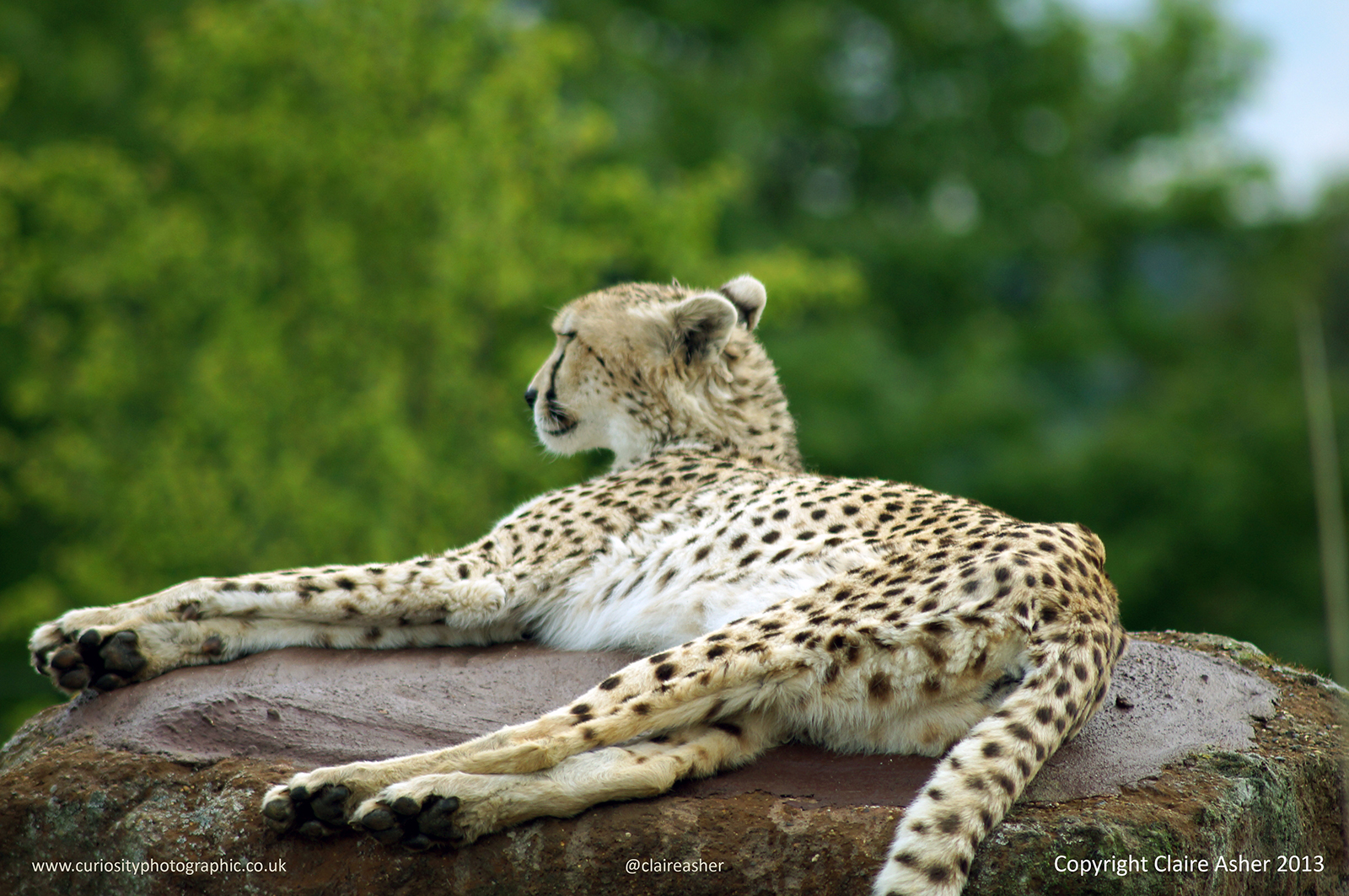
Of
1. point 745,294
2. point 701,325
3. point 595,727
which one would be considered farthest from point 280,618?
point 745,294

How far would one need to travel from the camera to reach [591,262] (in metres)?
12.8

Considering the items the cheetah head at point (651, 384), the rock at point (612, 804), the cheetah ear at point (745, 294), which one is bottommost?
the rock at point (612, 804)

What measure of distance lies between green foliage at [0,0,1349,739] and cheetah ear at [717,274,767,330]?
18.5 feet

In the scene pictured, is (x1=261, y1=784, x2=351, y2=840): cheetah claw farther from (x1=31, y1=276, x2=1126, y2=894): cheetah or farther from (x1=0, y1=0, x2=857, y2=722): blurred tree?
(x1=0, y1=0, x2=857, y2=722): blurred tree

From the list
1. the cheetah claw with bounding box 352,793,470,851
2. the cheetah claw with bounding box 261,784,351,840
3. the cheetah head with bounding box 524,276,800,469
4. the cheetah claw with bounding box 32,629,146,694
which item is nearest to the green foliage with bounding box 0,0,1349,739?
the cheetah head with bounding box 524,276,800,469

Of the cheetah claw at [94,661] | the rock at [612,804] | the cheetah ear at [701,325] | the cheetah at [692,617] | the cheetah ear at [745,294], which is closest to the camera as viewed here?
the rock at [612,804]

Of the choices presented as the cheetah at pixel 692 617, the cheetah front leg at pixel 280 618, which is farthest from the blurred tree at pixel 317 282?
the cheetah front leg at pixel 280 618

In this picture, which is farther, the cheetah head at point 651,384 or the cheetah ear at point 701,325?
the cheetah head at point 651,384

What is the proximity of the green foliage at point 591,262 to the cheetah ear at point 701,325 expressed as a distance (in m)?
5.98

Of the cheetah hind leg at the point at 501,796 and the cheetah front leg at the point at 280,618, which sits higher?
the cheetah front leg at the point at 280,618

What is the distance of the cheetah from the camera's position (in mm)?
3578

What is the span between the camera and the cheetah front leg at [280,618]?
182 inches

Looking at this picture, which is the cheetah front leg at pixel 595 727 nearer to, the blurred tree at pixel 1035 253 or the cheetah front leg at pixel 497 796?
the cheetah front leg at pixel 497 796

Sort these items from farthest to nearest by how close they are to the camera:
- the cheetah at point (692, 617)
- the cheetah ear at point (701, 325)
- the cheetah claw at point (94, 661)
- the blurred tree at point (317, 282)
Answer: the blurred tree at point (317, 282), the cheetah ear at point (701, 325), the cheetah claw at point (94, 661), the cheetah at point (692, 617)
